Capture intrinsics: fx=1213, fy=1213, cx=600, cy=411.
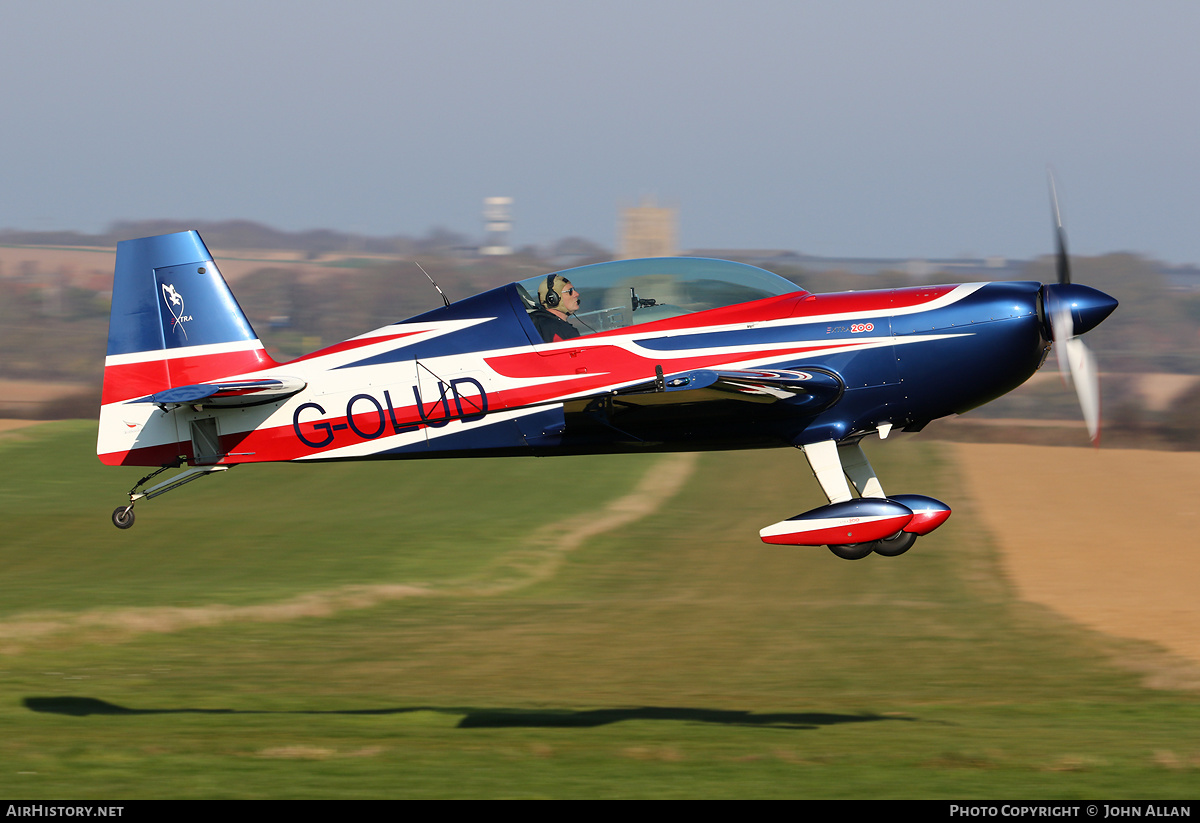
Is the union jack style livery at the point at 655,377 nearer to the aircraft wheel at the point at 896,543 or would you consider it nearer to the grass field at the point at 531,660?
the aircraft wheel at the point at 896,543

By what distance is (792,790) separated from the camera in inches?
715

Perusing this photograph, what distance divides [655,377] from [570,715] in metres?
16.2

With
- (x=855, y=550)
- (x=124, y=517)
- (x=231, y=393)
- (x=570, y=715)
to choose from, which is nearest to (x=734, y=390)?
(x=855, y=550)

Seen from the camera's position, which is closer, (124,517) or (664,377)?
(664,377)

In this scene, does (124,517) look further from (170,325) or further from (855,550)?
(855,550)

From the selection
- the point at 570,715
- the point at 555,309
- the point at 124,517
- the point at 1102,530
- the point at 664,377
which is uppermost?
the point at 555,309

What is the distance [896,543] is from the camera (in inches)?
467

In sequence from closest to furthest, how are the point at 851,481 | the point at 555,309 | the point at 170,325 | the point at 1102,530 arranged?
the point at 555,309
the point at 851,481
the point at 170,325
the point at 1102,530

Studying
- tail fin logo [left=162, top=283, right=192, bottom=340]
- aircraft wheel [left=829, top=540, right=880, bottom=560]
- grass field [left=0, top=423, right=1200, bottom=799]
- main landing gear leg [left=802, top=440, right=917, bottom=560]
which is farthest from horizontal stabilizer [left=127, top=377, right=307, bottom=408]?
grass field [left=0, top=423, right=1200, bottom=799]

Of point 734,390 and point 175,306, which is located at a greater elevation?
point 175,306

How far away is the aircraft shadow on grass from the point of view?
24828mm

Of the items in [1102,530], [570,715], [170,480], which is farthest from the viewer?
[1102,530]

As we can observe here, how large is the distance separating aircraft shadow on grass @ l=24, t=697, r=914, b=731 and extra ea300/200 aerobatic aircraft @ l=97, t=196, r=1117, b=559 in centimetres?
1371

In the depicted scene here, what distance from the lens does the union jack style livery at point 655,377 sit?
37.4ft
